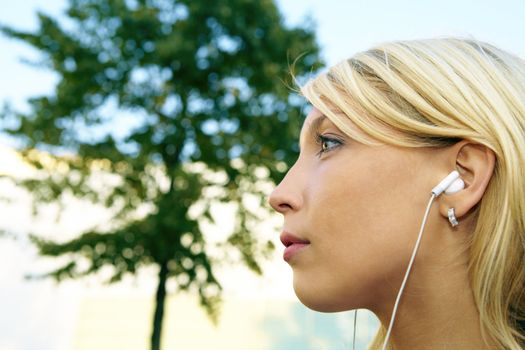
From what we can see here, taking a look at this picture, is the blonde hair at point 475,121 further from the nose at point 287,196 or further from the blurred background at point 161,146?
the blurred background at point 161,146

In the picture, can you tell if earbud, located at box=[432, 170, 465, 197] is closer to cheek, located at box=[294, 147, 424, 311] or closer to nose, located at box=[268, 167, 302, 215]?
cheek, located at box=[294, 147, 424, 311]

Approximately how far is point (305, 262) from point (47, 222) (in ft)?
40.2

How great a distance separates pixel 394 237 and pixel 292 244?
272 mm

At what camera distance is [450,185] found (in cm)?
157

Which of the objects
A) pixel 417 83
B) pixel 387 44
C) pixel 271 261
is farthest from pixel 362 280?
pixel 271 261

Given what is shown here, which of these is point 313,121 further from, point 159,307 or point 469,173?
point 159,307

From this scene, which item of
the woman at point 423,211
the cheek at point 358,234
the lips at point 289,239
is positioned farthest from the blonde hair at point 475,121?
the lips at point 289,239

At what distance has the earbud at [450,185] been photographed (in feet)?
5.13

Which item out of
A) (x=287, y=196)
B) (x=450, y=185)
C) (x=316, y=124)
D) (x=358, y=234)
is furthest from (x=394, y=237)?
(x=316, y=124)

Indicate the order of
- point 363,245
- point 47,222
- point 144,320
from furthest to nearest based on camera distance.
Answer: point 144,320 → point 47,222 → point 363,245

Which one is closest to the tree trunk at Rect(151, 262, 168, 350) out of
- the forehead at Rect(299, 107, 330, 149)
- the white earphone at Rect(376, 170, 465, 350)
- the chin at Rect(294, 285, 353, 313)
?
the forehead at Rect(299, 107, 330, 149)

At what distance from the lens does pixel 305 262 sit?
1.61m

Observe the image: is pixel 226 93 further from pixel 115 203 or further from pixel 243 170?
pixel 115 203

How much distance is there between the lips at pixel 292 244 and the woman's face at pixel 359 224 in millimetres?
11
